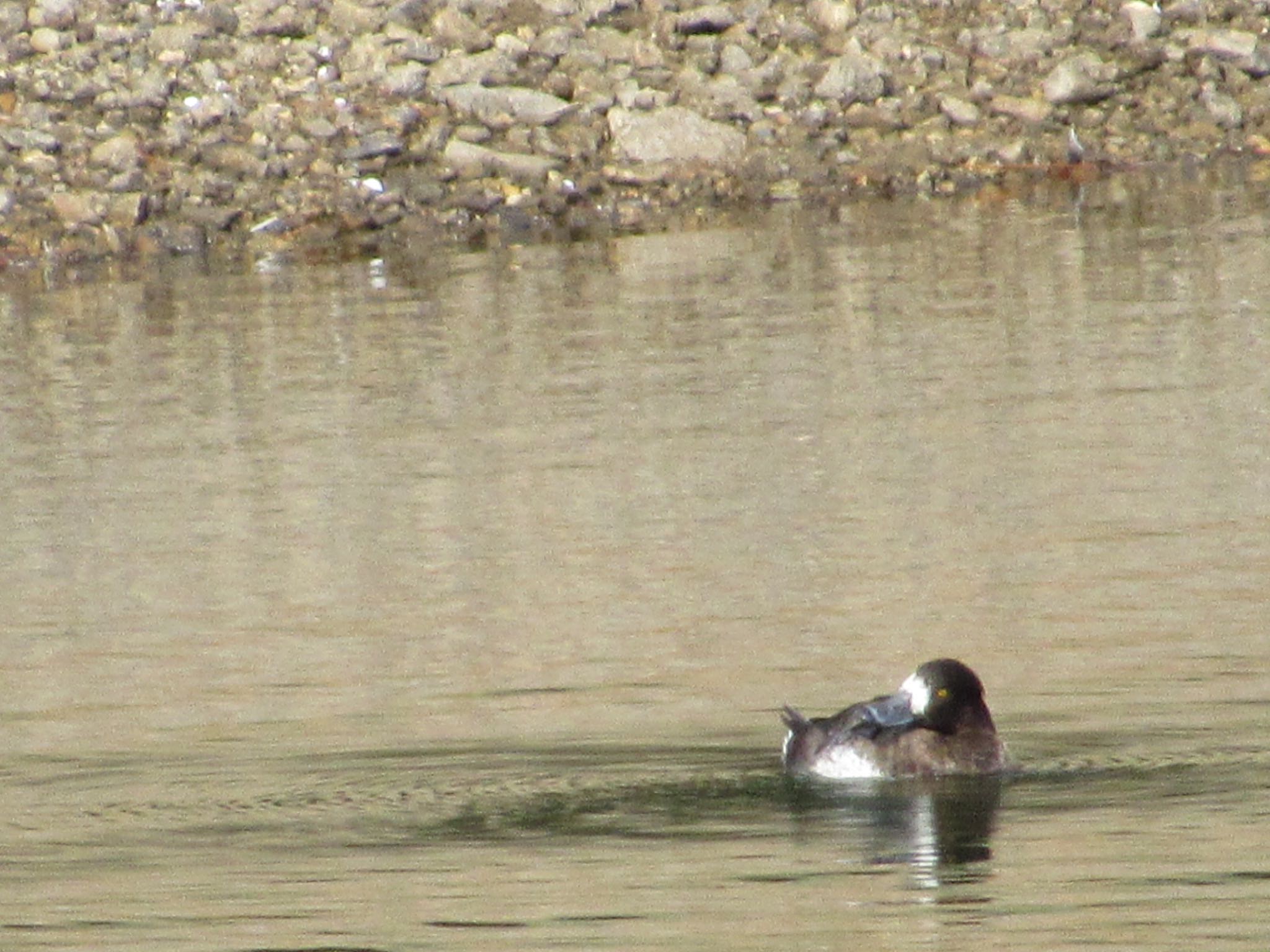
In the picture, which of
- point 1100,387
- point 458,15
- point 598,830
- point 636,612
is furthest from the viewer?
point 458,15

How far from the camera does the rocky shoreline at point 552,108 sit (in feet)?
99.2

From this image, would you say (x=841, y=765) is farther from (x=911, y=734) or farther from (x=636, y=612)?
(x=636, y=612)

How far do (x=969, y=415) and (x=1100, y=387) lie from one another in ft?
3.29

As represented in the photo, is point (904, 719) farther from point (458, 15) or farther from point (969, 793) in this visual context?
point (458, 15)

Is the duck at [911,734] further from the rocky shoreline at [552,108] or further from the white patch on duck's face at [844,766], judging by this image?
the rocky shoreline at [552,108]

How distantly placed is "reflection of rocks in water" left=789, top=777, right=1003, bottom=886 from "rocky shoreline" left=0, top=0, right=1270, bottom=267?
1929cm

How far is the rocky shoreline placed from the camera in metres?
30.2

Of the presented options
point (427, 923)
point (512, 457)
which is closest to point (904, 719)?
point (427, 923)

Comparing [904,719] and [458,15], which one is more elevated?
[458,15]

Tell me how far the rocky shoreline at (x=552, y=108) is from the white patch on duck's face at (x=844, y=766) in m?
19.2

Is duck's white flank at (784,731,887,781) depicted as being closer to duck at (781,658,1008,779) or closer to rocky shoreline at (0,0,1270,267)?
duck at (781,658,1008,779)

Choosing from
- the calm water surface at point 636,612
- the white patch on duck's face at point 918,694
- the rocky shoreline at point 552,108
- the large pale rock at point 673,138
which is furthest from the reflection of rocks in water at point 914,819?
the large pale rock at point 673,138

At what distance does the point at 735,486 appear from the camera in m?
A: 15.9

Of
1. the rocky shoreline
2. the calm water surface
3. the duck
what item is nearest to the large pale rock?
the rocky shoreline
